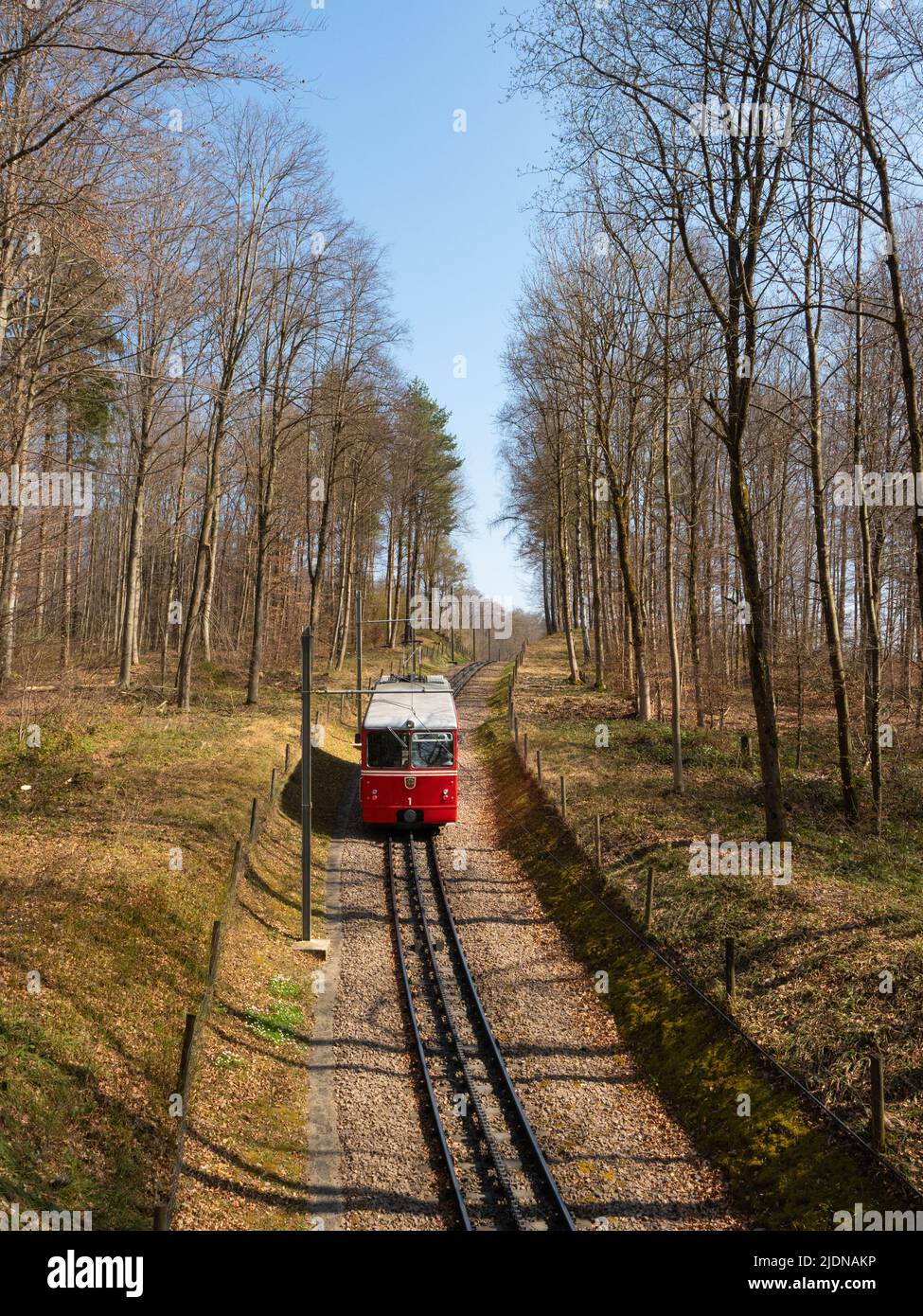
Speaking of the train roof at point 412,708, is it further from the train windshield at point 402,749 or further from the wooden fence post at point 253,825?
the wooden fence post at point 253,825

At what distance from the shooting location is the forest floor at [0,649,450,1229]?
7.86 m

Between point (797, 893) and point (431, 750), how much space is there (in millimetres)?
9331

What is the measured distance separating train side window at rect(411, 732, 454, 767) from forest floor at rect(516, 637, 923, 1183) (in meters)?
3.03

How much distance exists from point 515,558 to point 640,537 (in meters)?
22.3

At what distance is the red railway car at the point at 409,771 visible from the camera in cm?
2016

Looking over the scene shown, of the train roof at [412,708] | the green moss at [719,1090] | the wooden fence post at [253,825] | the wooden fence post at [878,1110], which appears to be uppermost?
the train roof at [412,708]

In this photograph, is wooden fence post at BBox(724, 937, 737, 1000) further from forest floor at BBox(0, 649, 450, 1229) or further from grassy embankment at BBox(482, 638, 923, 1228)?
forest floor at BBox(0, 649, 450, 1229)

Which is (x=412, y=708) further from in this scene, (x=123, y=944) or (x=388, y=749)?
(x=123, y=944)

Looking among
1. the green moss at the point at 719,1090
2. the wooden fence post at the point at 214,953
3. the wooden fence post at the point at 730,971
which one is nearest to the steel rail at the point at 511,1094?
the green moss at the point at 719,1090

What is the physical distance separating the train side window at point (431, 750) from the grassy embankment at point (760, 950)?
8.42ft

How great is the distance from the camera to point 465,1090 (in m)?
10.5

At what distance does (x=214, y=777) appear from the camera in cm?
1944

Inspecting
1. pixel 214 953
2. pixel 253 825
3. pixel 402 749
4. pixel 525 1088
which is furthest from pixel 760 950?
pixel 402 749

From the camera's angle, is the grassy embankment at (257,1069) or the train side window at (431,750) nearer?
the grassy embankment at (257,1069)
